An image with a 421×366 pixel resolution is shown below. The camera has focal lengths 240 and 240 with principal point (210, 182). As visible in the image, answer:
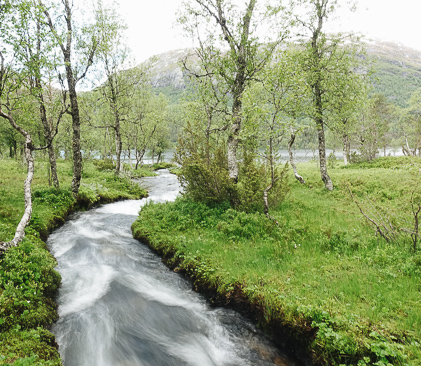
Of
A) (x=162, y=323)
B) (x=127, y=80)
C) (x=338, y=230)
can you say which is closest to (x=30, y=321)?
(x=162, y=323)

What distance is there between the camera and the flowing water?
587 centimetres

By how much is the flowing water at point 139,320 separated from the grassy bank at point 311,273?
0.62m

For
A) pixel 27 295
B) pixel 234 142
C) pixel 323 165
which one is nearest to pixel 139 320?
pixel 27 295

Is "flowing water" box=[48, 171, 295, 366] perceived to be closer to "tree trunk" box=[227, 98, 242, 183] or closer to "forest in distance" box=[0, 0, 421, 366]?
"forest in distance" box=[0, 0, 421, 366]

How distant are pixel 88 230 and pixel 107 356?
8.79 metres

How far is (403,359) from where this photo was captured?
4.13m

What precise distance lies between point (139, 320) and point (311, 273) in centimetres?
535

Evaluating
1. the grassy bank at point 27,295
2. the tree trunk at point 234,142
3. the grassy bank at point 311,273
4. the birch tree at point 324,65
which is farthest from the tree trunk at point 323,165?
the grassy bank at point 27,295

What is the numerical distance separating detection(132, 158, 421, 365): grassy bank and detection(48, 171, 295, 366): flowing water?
0.62m

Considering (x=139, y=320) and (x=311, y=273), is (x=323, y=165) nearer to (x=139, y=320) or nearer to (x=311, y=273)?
(x=311, y=273)

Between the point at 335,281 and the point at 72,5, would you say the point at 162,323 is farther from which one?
the point at 72,5

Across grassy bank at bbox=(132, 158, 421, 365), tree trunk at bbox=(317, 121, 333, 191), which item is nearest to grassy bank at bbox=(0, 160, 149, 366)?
grassy bank at bbox=(132, 158, 421, 365)

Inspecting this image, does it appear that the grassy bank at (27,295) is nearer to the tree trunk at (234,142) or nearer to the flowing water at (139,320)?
the flowing water at (139,320)

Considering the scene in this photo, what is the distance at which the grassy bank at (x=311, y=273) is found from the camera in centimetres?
486
